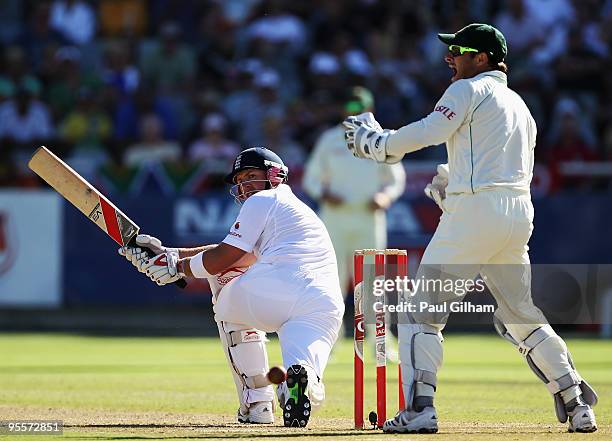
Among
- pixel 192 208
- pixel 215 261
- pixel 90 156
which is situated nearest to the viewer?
pixel 215 261

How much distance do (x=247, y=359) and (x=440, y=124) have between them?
1.89 meters

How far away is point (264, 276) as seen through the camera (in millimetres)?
7664

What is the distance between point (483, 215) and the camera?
281 inches

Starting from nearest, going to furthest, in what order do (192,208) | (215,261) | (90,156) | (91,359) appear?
(215,261), (91,359), (192,208), (90,156)

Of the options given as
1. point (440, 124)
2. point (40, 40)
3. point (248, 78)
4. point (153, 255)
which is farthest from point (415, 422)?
point (40, 40)

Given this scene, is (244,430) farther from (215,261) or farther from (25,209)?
(25,209)

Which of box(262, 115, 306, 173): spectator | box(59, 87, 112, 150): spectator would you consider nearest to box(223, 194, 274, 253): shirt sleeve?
box(262, 115, 306, 173): spectator

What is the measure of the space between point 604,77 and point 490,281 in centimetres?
1229

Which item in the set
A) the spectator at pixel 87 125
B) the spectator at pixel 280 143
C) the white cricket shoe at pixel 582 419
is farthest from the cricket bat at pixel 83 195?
the spectator at pixel 87 125

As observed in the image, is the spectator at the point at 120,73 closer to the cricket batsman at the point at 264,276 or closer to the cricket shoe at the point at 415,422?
the cricket batsman at the point at 264,276

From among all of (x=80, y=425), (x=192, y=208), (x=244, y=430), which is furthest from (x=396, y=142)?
(x=192, y=208)

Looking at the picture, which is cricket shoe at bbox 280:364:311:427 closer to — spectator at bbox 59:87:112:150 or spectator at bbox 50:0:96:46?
spectator at bbox 59:87:112:150

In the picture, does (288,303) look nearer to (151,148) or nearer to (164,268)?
(164,268)

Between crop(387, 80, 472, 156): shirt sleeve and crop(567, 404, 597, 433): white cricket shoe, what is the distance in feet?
5.61
